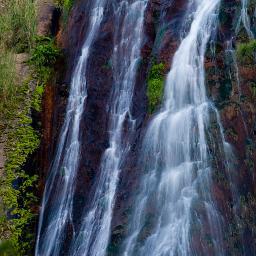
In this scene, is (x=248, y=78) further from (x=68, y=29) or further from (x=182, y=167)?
Result: (x=68, y=29)

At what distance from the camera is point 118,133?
43.5 ft

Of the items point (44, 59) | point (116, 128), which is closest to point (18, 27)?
point (44, 59)

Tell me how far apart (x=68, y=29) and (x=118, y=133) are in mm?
5737

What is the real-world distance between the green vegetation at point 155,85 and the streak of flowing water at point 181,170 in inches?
9.8

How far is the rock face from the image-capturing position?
10.8 meters

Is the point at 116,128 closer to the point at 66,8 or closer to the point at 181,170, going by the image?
the point at 181,170

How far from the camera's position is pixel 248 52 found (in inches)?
472

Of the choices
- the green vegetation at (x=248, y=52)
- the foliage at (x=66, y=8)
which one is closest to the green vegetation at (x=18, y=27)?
the foliage at (x=66, y=8)

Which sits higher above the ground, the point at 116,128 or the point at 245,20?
the point at 245,20

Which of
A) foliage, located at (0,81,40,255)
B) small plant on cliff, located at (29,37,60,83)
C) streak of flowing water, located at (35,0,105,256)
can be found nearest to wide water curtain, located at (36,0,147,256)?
streak of flowing water, located at (35,0,105,256)

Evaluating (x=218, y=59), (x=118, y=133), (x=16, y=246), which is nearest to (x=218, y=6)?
(x=218, y=59)

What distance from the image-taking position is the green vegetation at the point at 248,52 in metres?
12.0

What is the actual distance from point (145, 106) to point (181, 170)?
262cm

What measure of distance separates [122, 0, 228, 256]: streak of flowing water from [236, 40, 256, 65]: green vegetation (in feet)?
3.70
